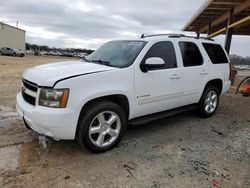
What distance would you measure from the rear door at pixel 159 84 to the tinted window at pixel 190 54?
30cm

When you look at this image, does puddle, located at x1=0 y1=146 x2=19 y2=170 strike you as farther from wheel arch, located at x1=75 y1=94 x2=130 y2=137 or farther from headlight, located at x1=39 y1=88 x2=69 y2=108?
wheel arch, located at x1=75 y1=94 x2=130 y2=137

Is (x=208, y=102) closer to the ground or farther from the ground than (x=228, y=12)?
closer to the ground

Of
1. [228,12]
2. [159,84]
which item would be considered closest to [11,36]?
[228,12]

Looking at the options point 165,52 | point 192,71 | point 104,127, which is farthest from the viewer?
point 192,71

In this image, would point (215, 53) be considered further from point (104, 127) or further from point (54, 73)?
point (54, 73)

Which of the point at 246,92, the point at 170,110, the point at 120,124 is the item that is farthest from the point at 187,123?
the point at 246,92

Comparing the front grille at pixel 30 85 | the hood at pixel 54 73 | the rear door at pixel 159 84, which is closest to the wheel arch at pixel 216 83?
the rear door at pixel 159 84

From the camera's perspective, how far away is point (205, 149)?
13.0ft

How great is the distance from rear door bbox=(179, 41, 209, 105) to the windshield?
1.09 metres

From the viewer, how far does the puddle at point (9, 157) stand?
315 cm

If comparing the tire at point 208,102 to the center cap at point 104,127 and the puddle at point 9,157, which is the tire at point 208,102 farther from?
the puddle at point 9,157

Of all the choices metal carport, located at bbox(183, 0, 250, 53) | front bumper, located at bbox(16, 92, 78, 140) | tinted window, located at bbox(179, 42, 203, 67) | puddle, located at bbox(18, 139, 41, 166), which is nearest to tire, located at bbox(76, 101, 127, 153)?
front bumper, located at bbox(16, 92, 78, 140)

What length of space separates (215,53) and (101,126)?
3626 millimetres

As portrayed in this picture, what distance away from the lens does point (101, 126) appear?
11.8ft
